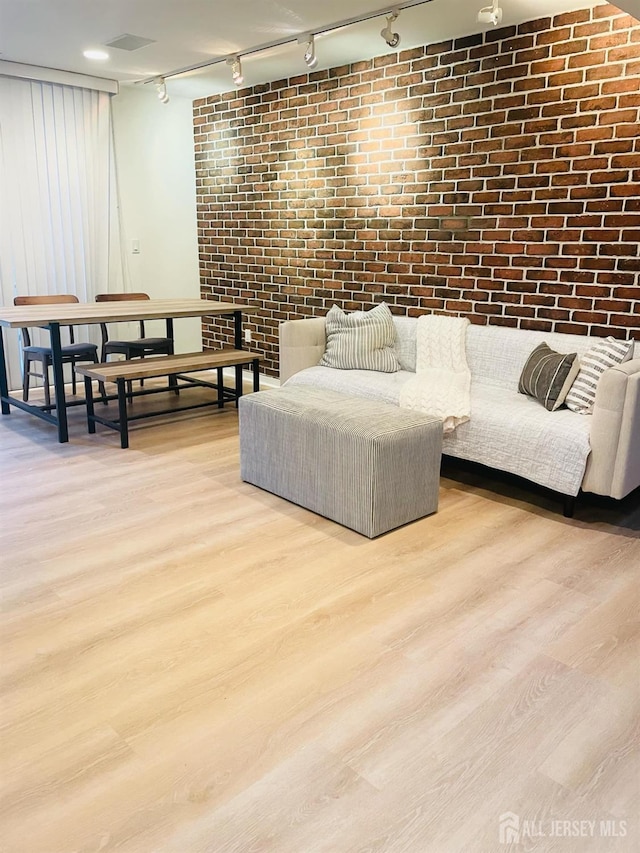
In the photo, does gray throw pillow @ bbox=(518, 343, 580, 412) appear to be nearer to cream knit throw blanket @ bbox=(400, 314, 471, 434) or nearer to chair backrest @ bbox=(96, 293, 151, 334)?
cream knit throw blanket @ bbox=(400, 314, 471, 434)

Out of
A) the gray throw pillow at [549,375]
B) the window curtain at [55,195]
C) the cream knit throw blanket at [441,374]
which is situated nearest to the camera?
→ the gray throw pillow at [549,375]

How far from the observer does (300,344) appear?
4371 mm

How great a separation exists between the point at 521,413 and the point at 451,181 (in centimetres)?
177

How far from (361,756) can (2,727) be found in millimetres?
928

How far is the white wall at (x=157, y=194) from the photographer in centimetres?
571

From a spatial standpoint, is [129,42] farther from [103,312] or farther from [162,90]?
[103,312]

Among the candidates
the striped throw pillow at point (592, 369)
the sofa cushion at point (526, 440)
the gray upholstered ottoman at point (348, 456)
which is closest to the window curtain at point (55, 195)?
the gray upholstered ottoman at point (348, 456)

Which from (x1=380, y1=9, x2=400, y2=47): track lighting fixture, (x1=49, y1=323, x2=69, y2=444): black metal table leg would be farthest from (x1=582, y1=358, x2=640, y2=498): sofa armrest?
(x1=49, y1=323, x2=69, y2=444): black metal table leg

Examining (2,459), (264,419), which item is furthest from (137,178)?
(264,419)

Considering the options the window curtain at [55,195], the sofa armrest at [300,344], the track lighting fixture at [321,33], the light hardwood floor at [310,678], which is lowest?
the light hardwood floor at [310,678]

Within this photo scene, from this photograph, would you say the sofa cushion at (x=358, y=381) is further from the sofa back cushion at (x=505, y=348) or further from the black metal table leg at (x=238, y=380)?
the black metal table leg at (x=238, y=380)

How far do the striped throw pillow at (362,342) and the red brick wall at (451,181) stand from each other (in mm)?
380

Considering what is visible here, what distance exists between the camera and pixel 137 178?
582cm

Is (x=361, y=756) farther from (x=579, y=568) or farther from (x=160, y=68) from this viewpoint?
(x=160, y=68)
